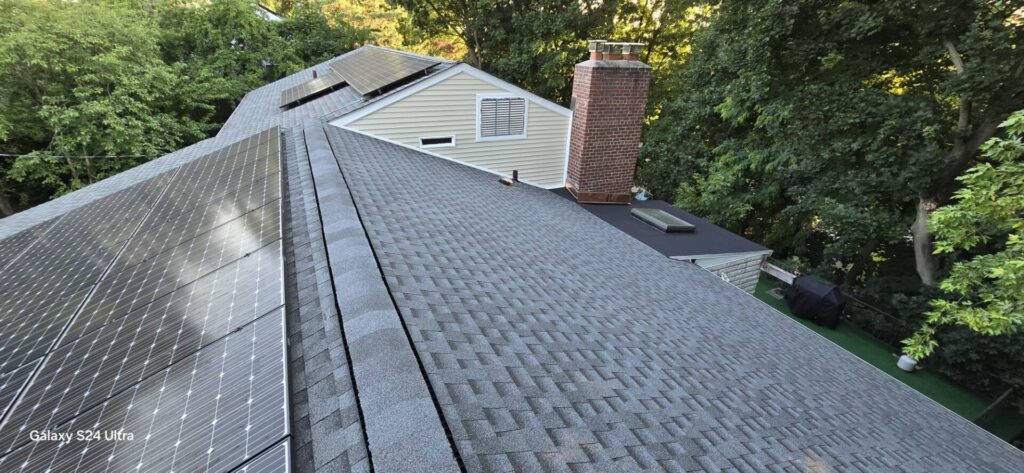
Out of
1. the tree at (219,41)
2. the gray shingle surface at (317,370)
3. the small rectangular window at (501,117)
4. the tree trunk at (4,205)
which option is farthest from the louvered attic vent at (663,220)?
the tree trunk at (4,205)

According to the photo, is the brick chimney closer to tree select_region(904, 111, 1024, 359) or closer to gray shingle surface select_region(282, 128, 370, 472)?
tree select_region(904, 111, 1024, 359)

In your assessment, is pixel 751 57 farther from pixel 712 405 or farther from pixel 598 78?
pixel 712 405

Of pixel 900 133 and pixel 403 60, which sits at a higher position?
pixel 403 60

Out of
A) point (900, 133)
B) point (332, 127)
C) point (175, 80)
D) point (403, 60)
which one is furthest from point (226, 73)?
point (900, 133)

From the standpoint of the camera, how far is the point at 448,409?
205cm

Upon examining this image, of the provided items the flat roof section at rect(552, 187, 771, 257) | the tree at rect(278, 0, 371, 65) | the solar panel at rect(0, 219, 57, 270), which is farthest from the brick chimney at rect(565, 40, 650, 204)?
the tree at rect(278, 0, 371, 65)

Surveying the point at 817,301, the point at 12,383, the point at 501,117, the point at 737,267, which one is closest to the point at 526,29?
the point at 501,117

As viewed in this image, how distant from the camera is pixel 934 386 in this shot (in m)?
9.71

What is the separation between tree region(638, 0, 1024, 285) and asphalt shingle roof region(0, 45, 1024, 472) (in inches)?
316

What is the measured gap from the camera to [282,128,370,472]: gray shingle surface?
1.81 metres

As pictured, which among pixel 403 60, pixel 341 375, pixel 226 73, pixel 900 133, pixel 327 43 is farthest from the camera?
pixel 327 43

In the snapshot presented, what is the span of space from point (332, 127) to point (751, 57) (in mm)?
13514

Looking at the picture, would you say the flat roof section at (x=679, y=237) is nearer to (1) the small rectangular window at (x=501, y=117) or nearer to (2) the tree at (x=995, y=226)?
(1) the small rectangular window at (x=501, y=117)

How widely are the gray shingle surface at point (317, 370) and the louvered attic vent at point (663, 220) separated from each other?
6.58 m
